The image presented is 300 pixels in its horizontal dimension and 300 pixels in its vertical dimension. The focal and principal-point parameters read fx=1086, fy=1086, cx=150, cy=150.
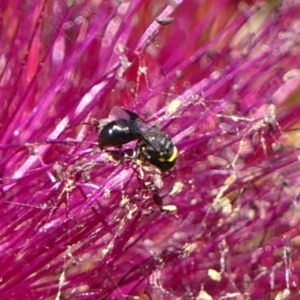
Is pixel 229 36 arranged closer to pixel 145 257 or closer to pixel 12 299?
pixel 145 257

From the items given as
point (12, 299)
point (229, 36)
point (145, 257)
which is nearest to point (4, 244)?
point (12, 299)

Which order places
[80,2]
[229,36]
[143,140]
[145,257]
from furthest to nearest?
1. [229,36]
2. [80,2]
3. [145,257]
4. [143,140]

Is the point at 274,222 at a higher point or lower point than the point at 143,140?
lower

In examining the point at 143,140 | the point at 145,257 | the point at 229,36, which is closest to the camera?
the point at 143,140

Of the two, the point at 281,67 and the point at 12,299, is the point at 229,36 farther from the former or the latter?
the point at 12,299

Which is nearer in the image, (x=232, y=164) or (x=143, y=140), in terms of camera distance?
(x=143, y=140)

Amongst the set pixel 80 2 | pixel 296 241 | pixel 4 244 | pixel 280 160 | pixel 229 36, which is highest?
pixel 80 2
